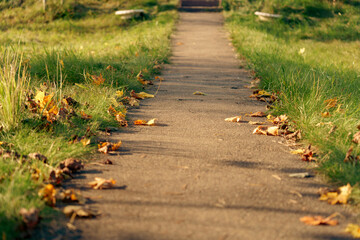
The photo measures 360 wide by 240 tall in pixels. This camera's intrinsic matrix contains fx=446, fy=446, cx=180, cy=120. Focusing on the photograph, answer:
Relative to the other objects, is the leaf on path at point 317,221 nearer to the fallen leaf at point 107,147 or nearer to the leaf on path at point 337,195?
the leaf on path at point 337,195

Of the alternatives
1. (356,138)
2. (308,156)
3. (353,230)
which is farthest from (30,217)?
(356,138)

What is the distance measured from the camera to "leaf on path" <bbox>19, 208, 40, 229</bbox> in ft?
7.33

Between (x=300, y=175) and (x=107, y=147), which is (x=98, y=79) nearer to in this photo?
(x=107, y=147)

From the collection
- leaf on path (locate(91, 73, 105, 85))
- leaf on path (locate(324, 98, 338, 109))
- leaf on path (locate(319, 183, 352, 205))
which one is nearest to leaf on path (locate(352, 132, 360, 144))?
leaf on path (locate(319, 183, 352, 205))

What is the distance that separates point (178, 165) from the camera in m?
3.29

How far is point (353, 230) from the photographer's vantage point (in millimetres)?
2402

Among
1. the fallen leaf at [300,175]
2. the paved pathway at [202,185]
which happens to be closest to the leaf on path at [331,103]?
the paved pathway at [202,185]

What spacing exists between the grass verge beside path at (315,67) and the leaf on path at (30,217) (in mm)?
1920

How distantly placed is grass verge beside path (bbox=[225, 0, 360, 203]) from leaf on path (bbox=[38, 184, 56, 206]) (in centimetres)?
186

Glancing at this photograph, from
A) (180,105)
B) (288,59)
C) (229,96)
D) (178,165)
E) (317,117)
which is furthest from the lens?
(288,59)

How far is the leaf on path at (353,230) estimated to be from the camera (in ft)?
7.77

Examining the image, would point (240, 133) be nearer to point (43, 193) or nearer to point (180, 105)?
point (180, 105)

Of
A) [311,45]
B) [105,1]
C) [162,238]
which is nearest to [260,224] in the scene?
[162,238]

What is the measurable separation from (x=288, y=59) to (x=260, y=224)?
5.56m
